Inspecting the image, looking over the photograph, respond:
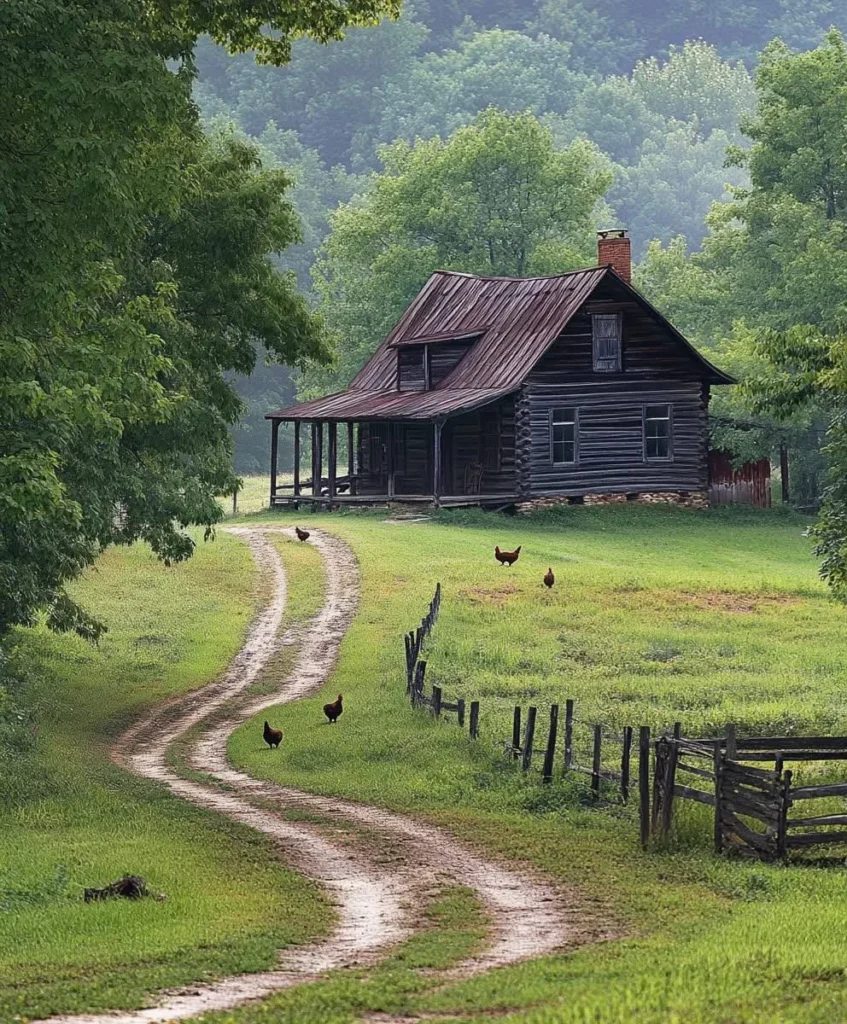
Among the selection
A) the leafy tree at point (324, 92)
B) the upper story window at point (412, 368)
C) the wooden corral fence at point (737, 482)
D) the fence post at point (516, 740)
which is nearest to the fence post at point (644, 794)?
the fence post at point (516, 740)

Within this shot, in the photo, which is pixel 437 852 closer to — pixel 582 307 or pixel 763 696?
pixel 763 696

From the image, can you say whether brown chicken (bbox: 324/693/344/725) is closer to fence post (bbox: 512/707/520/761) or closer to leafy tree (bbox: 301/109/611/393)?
fence post (bbox: 512/707/520/761)

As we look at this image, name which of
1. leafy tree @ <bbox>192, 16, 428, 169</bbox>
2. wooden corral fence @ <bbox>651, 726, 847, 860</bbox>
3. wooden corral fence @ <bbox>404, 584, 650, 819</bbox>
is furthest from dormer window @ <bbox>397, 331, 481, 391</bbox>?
leafy tree @ <bbox>192, 16, 428, 169</bbox>

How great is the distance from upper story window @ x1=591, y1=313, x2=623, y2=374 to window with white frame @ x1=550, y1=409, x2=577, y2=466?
1.94 m

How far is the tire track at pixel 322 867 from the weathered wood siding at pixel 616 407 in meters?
24.7

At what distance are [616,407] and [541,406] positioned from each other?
10.7 feet

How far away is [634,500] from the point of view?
61844 mm

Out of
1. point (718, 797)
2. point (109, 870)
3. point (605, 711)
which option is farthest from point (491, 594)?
point (109, 870)

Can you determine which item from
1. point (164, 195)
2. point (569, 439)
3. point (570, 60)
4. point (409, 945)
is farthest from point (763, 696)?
point (570, 60)

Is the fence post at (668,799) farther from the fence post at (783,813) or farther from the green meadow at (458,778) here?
the fence post at (783,813)

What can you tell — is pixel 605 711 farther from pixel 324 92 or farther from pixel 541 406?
pixel 324 92

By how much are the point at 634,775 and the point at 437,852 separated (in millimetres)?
5052

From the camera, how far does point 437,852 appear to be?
1994cm

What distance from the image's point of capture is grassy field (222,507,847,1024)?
13125mm
